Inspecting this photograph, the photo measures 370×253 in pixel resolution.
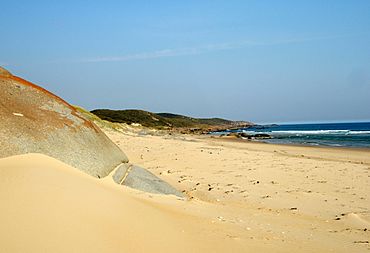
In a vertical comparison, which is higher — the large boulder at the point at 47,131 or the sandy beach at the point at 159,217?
the large boulder at the point at 47,131

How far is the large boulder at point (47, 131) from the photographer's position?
4676mm

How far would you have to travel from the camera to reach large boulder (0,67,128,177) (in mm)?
4676

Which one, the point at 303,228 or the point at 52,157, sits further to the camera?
the point at 303,228

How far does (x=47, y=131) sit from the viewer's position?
5188 mm

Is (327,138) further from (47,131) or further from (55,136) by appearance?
(47,131)

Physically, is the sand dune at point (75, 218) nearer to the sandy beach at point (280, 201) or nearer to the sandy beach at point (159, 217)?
the sandy beach at point (159, 217)

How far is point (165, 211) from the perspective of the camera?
464 cm

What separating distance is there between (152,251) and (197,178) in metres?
6.10

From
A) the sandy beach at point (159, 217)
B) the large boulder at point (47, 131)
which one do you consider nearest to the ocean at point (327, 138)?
the sandy beach at point (159, 217)

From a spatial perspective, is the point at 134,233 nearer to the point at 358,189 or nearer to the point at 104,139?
the point at 104,139

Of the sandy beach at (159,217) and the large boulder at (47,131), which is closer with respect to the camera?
the sandy beach at (159,217)

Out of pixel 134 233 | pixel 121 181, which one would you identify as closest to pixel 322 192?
pixel 121 181

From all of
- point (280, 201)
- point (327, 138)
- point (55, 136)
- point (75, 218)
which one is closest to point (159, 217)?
point (75, 218)

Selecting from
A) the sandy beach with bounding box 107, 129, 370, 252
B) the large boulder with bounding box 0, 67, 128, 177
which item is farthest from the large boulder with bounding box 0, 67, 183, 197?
the sandy beach with bounding box 107, 129, 370, 252
